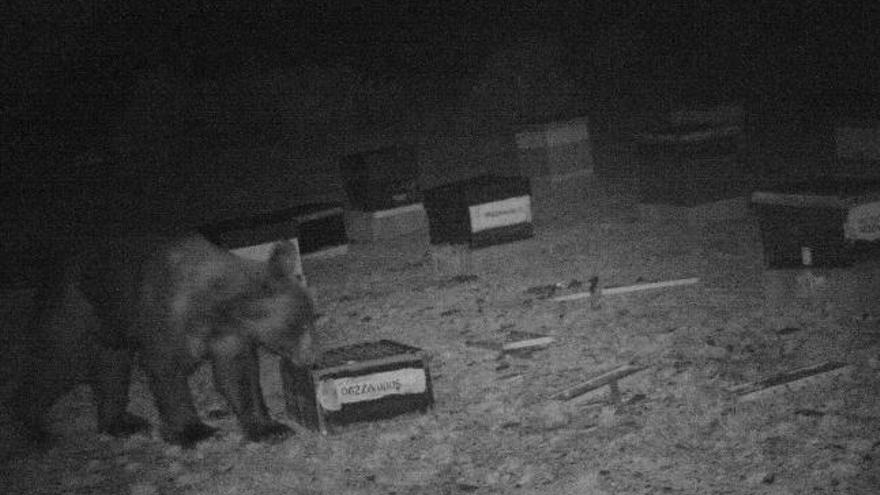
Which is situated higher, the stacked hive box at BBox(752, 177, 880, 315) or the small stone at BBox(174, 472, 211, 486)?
the stacked hive box at BBox(752, 177, 880, 315)

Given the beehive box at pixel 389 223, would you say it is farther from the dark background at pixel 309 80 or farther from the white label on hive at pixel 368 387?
the white label on hive at pixel 368 387

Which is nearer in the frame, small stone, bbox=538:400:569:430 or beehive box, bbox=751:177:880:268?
small stone, bbox=538:400:569:430

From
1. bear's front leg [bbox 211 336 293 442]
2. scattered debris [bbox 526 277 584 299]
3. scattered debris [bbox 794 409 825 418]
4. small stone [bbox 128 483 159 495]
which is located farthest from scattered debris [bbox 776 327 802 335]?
small stone [bbox 128 483 159 495]

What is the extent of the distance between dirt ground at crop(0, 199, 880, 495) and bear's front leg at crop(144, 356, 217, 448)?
0.07 meters

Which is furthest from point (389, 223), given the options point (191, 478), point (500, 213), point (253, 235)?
point (191, 478)

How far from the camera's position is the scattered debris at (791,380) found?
4.28m

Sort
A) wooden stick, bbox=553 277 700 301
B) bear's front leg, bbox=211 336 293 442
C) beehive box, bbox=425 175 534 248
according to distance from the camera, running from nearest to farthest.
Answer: bear's front leg, bbox=211 336 293 442 < wooden stick, bbox=553 277 700 301 < beehive box, bbox=425 175 534 248

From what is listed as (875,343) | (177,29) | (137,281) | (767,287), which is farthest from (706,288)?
(177,29)

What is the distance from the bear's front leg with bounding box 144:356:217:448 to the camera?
15.0 ft

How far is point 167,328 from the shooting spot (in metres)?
4.47

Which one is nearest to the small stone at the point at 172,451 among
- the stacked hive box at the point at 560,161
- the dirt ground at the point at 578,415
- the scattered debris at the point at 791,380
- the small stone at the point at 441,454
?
the dirt ground at the point at 578,415

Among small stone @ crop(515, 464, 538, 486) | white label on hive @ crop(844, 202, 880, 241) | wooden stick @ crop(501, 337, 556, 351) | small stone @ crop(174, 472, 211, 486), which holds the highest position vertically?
white label on hive @ crop(844, 202, 880, 241)

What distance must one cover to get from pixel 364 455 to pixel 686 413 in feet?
4.45

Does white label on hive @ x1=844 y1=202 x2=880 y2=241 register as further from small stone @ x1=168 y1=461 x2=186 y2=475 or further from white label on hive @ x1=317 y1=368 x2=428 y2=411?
small stone @ x1=168 y1=461 x2=186 y2=475
